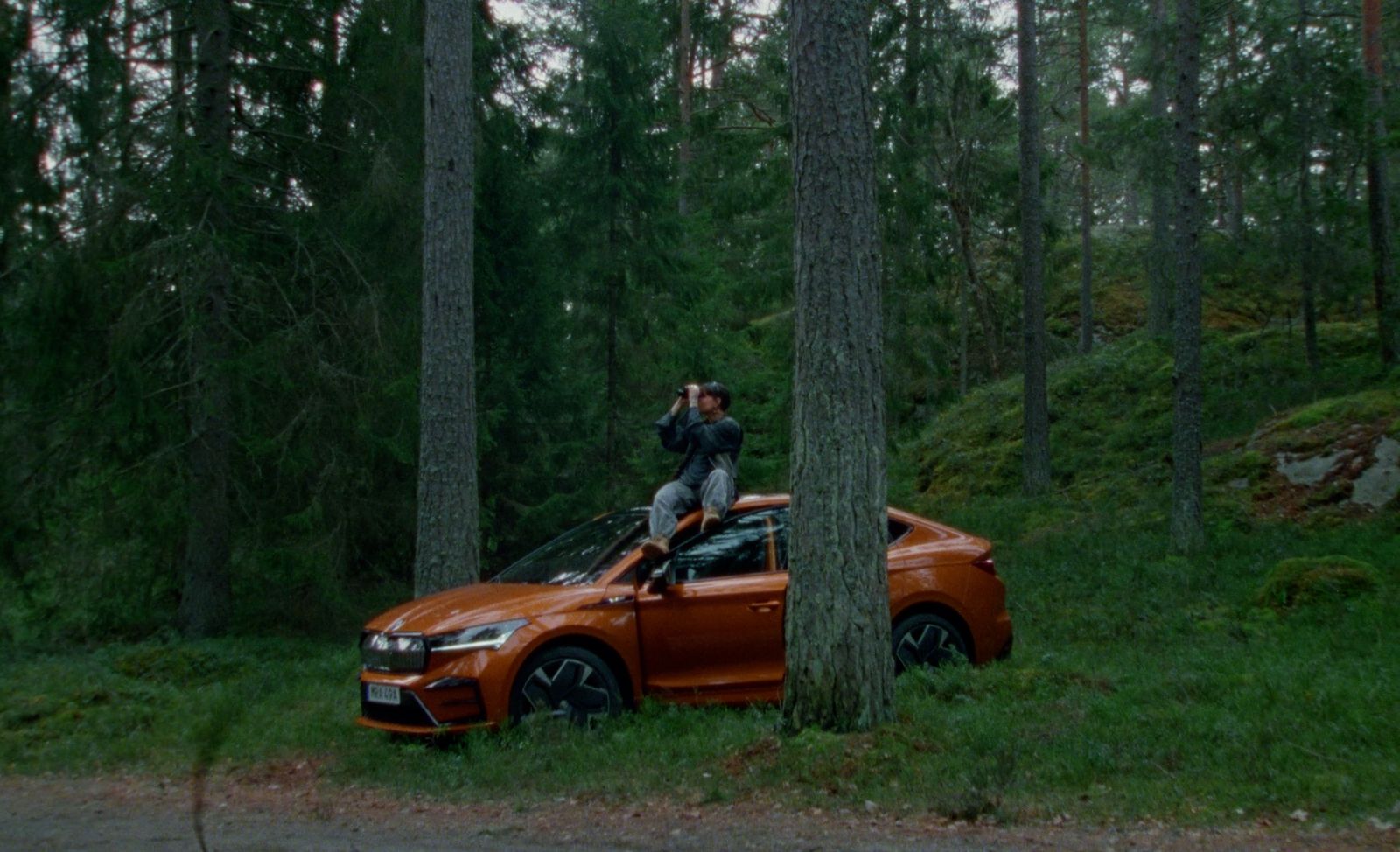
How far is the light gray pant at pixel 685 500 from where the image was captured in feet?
28.8

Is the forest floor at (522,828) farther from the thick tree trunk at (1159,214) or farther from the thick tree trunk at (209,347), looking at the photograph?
the thick tree trunk at (1159,214)

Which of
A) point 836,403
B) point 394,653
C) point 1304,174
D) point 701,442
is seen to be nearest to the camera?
point 836,403

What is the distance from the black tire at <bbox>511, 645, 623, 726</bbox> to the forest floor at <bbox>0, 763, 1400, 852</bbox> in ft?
3.60

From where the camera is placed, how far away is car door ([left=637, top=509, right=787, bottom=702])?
848 centimetres

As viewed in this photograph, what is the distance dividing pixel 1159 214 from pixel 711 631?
21.5 metres

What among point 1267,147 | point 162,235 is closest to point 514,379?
point 162,235

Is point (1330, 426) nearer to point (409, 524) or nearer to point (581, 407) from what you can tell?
point (581, 407)

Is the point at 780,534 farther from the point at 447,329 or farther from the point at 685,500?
the point at 447,329

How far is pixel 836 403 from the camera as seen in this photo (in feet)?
23.4

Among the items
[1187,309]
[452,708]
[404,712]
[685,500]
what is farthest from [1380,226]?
[404,712]

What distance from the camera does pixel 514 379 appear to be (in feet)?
56.4

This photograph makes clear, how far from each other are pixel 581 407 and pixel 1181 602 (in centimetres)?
958

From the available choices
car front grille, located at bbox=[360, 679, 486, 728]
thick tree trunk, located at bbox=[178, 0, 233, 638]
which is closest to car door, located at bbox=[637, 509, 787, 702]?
car front grille, located at bbox=[360, 679, 486, 728]

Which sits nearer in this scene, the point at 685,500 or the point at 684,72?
the point at 685,500
